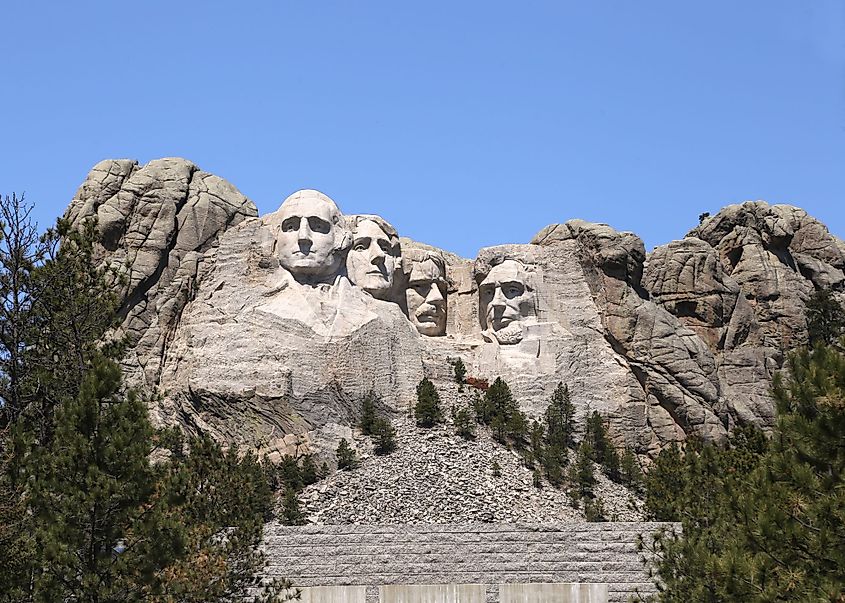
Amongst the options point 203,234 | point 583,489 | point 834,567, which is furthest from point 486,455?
point 834,567

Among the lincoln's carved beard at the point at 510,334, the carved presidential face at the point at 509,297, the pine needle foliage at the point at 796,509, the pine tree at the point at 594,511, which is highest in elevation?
the carved presidential face at the point at 509,297

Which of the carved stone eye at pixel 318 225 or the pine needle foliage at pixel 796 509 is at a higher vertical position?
the carved stone eye at pixel 318 225

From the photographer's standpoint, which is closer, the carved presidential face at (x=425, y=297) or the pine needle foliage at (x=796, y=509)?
the pine needle foliage at (x=796, y=509)

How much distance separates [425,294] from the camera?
38.4 meters

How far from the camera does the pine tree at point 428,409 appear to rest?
35.1 m

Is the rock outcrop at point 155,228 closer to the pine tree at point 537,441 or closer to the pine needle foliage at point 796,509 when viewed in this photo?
the pine tree at point 537,441

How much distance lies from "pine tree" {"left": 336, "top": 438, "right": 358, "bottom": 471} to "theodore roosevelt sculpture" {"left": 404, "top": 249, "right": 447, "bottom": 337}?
513cm

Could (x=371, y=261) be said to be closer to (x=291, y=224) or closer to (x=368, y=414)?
(x=291, y=224)

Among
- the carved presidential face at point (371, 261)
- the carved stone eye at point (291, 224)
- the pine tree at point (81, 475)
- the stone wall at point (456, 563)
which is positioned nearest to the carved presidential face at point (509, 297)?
the carved presidential face at point (371, 261)

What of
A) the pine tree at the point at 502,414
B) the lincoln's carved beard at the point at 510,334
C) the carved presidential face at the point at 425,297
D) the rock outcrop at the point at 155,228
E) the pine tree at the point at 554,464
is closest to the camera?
the pine tree at the point at 554,464

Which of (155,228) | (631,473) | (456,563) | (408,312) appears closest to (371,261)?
(408,312)

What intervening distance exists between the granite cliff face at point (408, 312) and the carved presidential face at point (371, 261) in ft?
0.14

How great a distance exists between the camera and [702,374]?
37.1 meters

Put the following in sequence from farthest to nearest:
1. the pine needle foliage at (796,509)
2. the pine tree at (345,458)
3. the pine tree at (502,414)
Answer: the pine tree at (502,414), the pine tree at (345,458), the pine needle foliage at (796,509)
